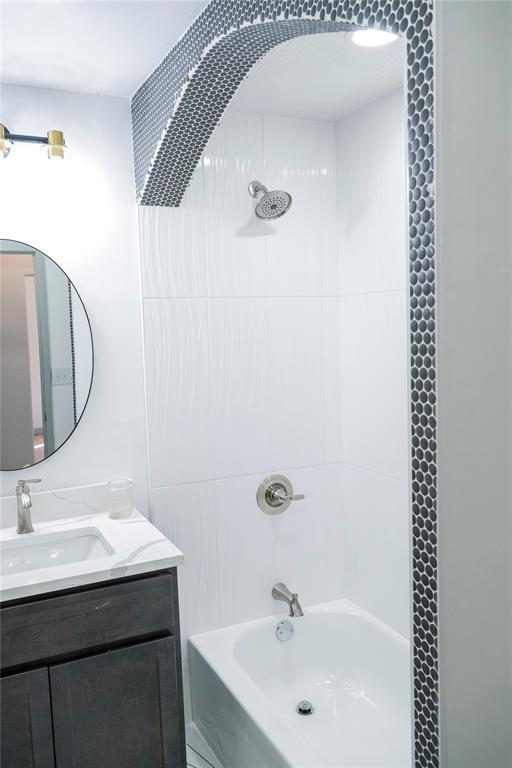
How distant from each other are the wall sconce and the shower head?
0.71 metres

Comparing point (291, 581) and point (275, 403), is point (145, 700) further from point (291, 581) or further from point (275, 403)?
point (275, 403)

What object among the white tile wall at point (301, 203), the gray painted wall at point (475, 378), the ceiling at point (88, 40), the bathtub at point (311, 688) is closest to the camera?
the gray painted wall at point (475, 378)

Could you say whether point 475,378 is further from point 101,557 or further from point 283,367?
point 283,367

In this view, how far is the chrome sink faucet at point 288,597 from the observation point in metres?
2.69

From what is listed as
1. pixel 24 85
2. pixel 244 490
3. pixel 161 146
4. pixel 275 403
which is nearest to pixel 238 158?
pixel 161 146

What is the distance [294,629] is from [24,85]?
2.32m

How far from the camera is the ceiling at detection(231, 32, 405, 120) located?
2076 mm

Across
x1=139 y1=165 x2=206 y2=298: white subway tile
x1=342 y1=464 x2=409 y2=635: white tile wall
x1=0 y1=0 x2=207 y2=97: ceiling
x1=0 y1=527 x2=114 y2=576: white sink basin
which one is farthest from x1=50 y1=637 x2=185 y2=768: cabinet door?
x1=0 y1=0 x2=207 y2=97: ceiling

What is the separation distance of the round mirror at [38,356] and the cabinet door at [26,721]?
0.75 m

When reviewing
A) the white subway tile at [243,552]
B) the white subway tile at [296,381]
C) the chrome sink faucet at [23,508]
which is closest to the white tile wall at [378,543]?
the white subway tile at [296,381]

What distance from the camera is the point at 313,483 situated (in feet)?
9.37

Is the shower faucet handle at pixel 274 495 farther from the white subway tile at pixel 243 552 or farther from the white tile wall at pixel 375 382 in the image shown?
the white tile wall at pixel 375 382

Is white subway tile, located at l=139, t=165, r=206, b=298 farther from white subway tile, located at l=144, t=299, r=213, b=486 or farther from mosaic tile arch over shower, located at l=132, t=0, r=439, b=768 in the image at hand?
mosaic tile arch over shower, located at l=132, t=0, r=439, b=768

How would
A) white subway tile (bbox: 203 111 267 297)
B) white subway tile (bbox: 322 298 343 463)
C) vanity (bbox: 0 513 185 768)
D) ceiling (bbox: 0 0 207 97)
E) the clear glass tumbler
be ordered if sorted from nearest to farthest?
ceiling (bbox: 0 0 207 97)
vanity (bbox: 0 513 185 768)
the clear glass tumbler
white subway tile (bbox: 203 111 267 297)
white subway tile (bbox: 322 298 343 463)
